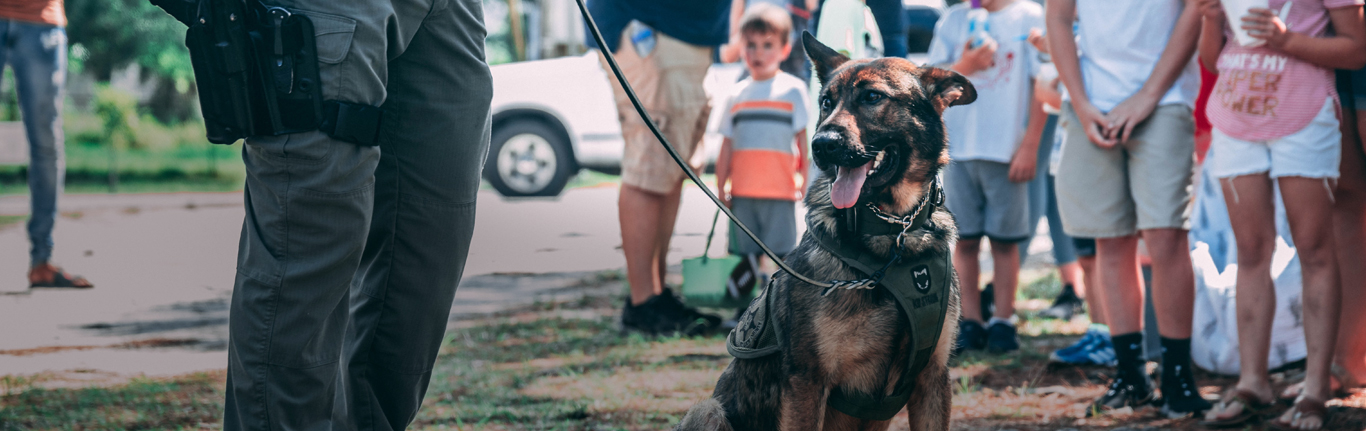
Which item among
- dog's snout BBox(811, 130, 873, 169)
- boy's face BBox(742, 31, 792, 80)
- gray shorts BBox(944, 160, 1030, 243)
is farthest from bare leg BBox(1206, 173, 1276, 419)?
boy's face BBox(742, 31, 792, 80)

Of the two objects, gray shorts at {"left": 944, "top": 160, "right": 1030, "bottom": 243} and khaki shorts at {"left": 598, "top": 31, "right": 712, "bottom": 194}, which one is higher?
khaki shorts at {"left": 598, "top": 31, "right": 712, "bottom": 194}

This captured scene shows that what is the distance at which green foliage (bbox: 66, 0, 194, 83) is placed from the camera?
68.9ft

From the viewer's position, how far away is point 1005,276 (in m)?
4.75

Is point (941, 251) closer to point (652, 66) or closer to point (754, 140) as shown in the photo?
point (652, 66)

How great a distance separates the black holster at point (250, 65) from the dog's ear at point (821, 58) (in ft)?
4.57

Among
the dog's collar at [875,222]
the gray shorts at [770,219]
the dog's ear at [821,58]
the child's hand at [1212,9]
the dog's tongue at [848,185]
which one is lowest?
the gray shorts at [770,219]

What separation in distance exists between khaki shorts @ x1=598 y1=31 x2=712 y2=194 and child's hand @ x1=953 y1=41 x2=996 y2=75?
121cm

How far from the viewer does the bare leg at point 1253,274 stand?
10.8 ft

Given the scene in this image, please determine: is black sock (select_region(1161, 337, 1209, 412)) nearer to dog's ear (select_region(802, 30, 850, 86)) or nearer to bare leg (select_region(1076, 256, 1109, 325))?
bare leg (select_region(1076, 256, 1109, 325))

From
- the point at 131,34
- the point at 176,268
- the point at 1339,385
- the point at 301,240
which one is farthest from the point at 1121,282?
the point at 131,34

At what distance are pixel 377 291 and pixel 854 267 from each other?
119 centimetres

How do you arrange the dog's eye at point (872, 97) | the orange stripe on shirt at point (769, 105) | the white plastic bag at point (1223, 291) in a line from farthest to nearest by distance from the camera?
the orange stripe on shirt at point (769, 105)
the white plastic bag at point (1223, 291)
the dog's eye at point (872, 97)

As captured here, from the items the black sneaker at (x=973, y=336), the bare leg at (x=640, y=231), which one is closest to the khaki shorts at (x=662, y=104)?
the bare leg at (x=640, y=231)

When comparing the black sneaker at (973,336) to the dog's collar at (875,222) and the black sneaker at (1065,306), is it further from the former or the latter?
the dog's collar at (875,222)
